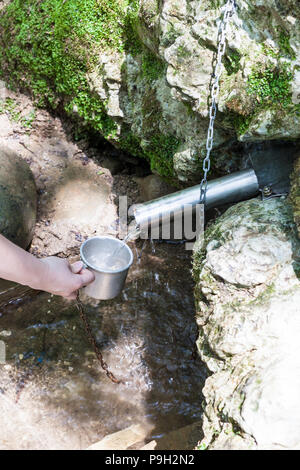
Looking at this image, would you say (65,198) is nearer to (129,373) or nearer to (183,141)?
(183,141)

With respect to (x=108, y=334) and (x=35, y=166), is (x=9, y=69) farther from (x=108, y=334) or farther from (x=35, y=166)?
(x=108, y=334)

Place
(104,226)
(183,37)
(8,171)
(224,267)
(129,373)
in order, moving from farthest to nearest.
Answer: (104,226) → (8,171) → (129,373) → (183,37) → (224,267)

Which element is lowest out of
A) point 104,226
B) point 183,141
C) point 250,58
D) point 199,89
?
point 104,226

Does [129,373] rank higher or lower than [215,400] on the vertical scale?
lower

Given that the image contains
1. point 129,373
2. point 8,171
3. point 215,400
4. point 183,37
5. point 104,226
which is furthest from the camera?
point 104,226

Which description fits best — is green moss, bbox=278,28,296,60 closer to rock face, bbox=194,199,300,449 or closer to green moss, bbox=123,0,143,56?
rock face, bbox=194,199,300,449

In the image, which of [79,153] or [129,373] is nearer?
[129,373]

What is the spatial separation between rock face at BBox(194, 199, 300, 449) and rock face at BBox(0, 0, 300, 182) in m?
0.71

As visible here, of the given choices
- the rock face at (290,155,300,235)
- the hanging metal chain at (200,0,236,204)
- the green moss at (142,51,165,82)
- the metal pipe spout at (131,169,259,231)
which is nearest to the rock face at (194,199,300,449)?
the rock face at (290,155,300,235)

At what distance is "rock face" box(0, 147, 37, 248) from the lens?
13.5 feet

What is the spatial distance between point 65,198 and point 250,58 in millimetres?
2658

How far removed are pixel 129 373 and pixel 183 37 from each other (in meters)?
2.63

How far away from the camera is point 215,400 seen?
2320mm

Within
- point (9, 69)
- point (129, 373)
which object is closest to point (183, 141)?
point (129, 373)
